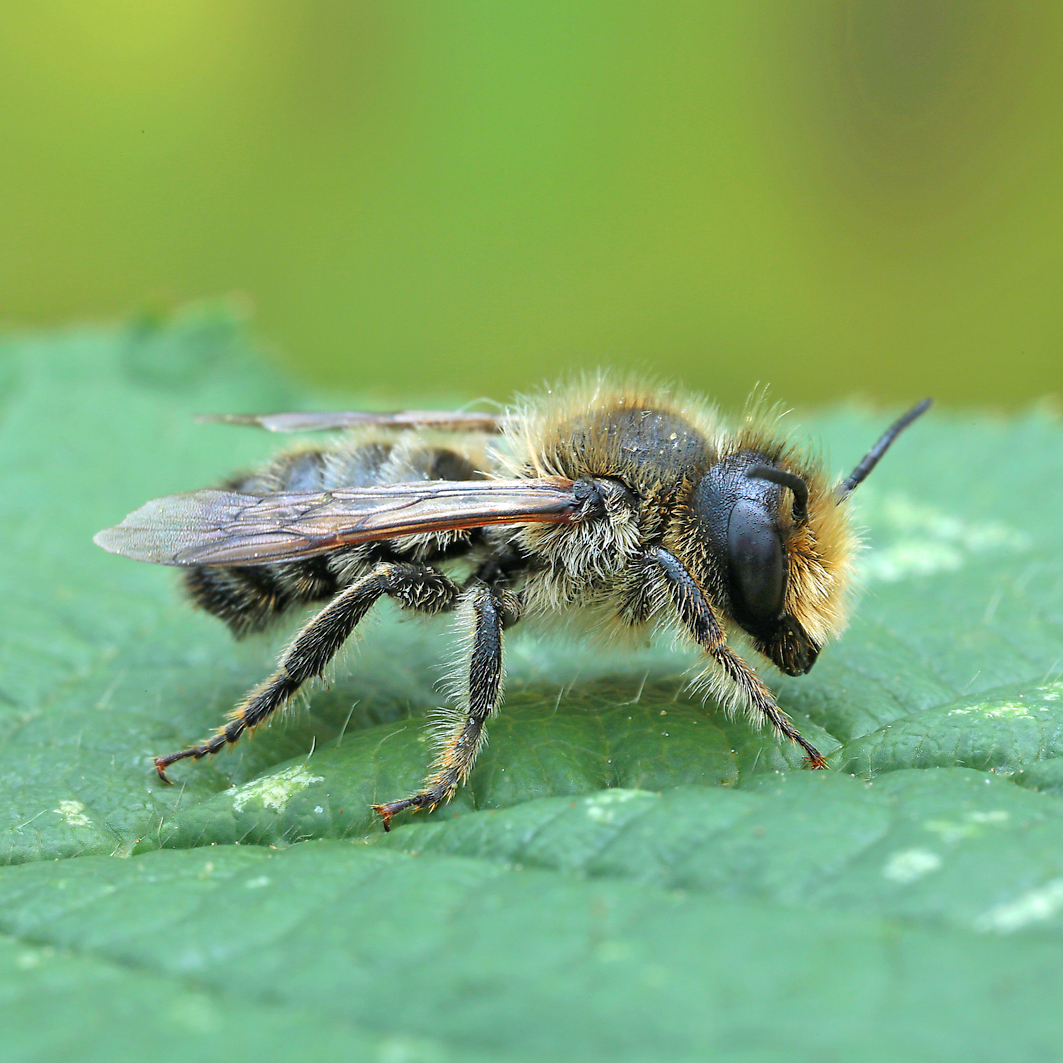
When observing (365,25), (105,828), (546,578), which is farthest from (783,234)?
(105,828)

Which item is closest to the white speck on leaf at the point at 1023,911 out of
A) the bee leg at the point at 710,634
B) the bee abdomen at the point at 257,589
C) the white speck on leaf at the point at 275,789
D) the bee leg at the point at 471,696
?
the bee leg at the point at 710,634

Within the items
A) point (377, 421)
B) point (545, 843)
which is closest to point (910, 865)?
point (545, 843)

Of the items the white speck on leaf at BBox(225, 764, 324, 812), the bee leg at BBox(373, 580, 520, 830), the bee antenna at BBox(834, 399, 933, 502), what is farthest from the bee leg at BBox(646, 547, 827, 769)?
the white speck on leaf at BBox(225, 764, 324, 812)

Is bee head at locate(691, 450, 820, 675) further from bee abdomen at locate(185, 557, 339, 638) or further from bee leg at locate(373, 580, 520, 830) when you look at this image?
bee abdomen at locate(185, 557, 339, 638)

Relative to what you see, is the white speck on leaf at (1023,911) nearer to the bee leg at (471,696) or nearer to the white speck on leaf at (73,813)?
the bee leg at (471,696)

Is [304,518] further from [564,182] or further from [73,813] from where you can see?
[564,182]
